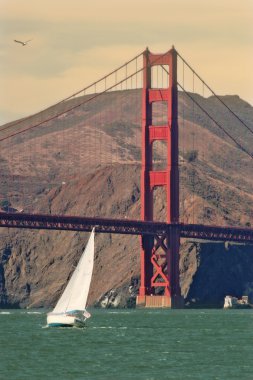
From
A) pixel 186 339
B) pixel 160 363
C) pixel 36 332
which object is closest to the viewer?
pixel 160 363

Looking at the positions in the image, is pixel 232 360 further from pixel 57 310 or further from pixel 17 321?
pixel 17 321

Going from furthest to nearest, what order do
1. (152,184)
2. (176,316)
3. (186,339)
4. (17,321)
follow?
(152,184)
(176,316)
(17,321)
(186,339)

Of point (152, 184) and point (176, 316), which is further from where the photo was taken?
point (152, 184)

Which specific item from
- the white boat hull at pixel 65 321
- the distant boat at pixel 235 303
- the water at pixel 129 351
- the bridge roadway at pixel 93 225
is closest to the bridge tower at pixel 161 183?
the bridge roadway at pixel 93 225

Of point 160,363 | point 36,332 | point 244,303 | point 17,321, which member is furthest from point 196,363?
point 244,303

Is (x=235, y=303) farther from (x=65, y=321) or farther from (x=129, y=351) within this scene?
(x=129, y=351)

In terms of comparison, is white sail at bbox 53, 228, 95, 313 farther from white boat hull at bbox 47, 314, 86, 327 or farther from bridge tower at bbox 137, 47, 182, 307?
bridge tower at bbox 137, 47, 182, 307
